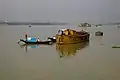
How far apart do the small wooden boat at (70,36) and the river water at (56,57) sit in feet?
0.10

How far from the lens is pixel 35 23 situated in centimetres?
162

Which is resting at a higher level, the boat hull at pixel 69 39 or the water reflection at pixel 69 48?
the boat hull at pixel 69 39

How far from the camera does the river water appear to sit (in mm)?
1581

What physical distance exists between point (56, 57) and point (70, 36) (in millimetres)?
166

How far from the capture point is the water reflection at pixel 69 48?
162cm

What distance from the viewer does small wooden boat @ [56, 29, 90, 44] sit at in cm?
161

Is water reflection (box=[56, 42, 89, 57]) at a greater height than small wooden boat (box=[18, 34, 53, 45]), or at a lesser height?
lesser

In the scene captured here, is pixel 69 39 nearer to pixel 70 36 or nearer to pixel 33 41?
pixel 70 36

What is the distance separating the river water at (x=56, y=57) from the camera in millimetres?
1581

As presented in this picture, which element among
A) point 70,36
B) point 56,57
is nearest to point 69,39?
point 70,36
